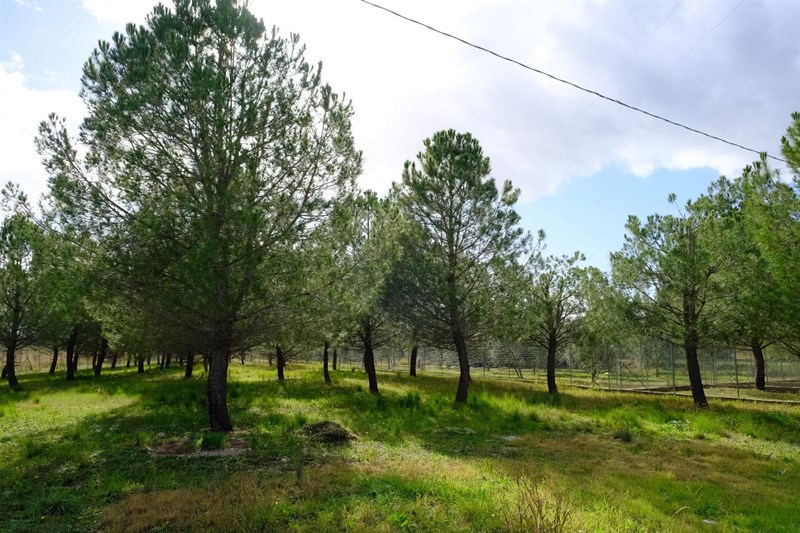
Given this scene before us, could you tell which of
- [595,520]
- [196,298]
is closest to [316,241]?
[196,298]

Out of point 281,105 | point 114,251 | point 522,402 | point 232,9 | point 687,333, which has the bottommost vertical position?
point 522,402

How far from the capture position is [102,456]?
9.61m

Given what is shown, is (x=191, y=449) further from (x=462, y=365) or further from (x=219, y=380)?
(x=462, y=365)

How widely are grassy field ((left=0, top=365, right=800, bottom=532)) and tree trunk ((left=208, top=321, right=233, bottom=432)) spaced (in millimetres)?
679

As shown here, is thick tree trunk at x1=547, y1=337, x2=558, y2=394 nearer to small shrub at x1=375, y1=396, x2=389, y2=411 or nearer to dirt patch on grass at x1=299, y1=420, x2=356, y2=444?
small shrub at x1=375, y1=396, x2=389, y2=411

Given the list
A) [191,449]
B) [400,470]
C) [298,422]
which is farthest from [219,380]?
[400,470]

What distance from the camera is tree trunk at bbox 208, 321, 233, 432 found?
12133 mm

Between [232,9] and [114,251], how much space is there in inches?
257

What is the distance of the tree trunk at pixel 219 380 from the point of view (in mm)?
12133

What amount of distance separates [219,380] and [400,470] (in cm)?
654

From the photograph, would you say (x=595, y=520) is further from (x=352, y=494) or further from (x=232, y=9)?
(x=232, y=9)

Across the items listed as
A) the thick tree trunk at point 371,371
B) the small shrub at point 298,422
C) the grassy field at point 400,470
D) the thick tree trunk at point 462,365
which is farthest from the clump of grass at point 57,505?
the thick tree trunk at point 371,371

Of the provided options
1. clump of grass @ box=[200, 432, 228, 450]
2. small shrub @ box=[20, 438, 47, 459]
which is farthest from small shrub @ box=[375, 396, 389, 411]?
small shrub @ box=[20, 438, 47, 459]

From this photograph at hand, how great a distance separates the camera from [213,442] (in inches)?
412
